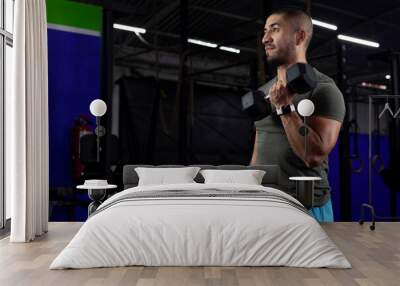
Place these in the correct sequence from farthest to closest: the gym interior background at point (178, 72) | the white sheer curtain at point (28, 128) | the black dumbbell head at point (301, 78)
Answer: the gym interior background at point (178, 72), the black dumbbell head at point (301, 78), the white sheer curtain at point (28, 128)

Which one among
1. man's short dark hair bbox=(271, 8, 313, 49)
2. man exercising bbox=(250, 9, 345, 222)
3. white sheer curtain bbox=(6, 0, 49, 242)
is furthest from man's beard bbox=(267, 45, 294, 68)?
white sheer curtain bbox=(6, 0, 49, 242)

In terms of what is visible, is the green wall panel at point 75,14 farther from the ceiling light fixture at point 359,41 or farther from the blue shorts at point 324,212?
the blue shorts at point 324,212

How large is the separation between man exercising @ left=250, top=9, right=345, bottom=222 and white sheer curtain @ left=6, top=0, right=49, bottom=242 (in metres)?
2.56

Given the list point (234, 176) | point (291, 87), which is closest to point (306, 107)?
point (291, 87)

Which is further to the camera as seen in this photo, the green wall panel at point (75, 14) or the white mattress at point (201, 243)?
the green wall panel at point (75, 14)

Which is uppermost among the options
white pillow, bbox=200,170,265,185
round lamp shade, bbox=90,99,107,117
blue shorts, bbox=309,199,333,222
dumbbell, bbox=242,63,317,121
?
dumbbell, bbox=242,63,317,121

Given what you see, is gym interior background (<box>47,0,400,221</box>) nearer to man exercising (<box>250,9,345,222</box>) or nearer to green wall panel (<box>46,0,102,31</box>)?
green wall panel (<box>46,0,102,31</box>)

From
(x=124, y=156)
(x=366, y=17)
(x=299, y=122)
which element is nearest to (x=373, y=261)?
(x=299, y=122)

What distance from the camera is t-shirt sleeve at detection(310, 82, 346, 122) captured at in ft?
17.5

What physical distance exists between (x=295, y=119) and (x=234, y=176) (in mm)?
1074

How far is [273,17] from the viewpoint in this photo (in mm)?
5543

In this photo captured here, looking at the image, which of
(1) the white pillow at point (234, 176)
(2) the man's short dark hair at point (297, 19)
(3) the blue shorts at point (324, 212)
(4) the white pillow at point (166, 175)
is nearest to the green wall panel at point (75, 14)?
(4) the white pillow at point (166, 175)

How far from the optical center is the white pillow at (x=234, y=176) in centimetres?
489

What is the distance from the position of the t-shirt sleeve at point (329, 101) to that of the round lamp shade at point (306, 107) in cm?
29
